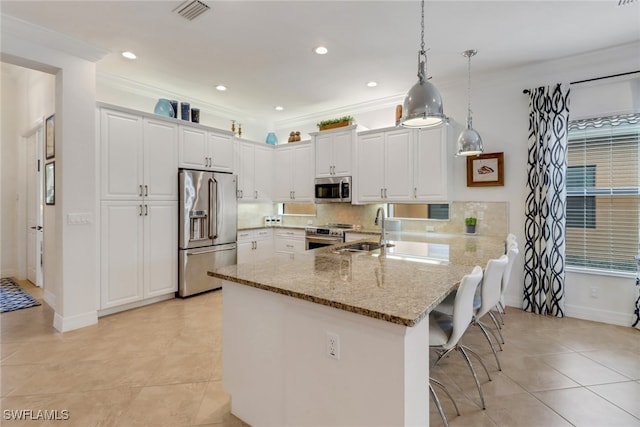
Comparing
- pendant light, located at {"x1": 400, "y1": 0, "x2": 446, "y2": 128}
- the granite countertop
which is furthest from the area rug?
pendant light, located at {"x1": 400, "y1": 0, "x2": 446, "y2": 128}

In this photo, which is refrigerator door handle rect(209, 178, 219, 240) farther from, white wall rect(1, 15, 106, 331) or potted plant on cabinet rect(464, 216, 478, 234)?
potted plant on cabinet rect(464, 216, 478, 234)

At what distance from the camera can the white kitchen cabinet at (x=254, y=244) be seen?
5.07m

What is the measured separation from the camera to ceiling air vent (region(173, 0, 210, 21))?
2523 mm

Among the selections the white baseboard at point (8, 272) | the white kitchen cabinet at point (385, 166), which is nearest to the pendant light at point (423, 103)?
the white kitchen cabinet at point (385, 166)

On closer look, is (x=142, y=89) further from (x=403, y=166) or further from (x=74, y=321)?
(x=403, y=166)

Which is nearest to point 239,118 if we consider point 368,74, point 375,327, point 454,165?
point 368,74

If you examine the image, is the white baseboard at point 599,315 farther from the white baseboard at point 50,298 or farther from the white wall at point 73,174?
the white baseboard at point 50,298

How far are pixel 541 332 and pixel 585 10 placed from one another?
2.96 metres

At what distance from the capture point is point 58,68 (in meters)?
3.07

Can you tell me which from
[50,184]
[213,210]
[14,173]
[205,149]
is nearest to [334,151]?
[205,149]

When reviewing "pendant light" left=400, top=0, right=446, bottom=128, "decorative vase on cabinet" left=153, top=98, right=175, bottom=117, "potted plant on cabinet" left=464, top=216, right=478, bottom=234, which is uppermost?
"decorative vase on cabinet" left=153, top=98, right=175, bottom=117

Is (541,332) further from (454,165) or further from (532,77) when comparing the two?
(532,77)

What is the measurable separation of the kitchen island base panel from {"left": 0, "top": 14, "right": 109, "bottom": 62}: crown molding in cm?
305
